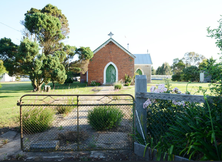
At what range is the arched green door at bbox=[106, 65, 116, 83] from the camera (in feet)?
71.7

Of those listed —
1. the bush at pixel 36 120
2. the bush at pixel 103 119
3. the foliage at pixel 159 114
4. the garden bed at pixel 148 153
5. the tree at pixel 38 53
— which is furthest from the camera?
the tree at pixel 38 53

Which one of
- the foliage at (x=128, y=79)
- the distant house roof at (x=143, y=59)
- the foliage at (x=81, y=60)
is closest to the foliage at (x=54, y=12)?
the foliage at (x=81, y=60)

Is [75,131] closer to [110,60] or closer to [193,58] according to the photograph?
[110,60]

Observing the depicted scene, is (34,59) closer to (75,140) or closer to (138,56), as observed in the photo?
(75,140)

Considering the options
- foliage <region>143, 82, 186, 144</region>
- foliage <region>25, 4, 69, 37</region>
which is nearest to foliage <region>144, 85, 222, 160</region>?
foliage <region>143, 82, 186, 144</region>

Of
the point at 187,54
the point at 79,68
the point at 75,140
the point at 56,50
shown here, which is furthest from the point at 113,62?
the point at 187,54

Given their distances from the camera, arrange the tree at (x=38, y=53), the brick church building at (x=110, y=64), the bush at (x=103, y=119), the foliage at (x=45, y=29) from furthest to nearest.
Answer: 1. the brick church building at (x=110, y=64)
2. the foliage at (x=45, y=29)
3. the tree at (x=38, y=53)
4. the bush at (x=103, y=119)

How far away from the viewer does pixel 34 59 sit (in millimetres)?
13609

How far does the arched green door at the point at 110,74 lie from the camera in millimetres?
21844

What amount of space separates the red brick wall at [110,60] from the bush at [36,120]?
17.1m

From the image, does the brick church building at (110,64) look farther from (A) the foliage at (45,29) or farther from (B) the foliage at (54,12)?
(A) the foliage at (45,29)

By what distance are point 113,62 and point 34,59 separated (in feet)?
34.5

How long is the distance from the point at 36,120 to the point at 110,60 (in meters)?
17.7

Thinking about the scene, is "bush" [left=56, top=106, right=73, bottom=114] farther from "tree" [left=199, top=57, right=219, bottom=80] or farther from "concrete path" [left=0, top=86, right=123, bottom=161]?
"tree" [left=199, top=57, right=219, bottom=80]
